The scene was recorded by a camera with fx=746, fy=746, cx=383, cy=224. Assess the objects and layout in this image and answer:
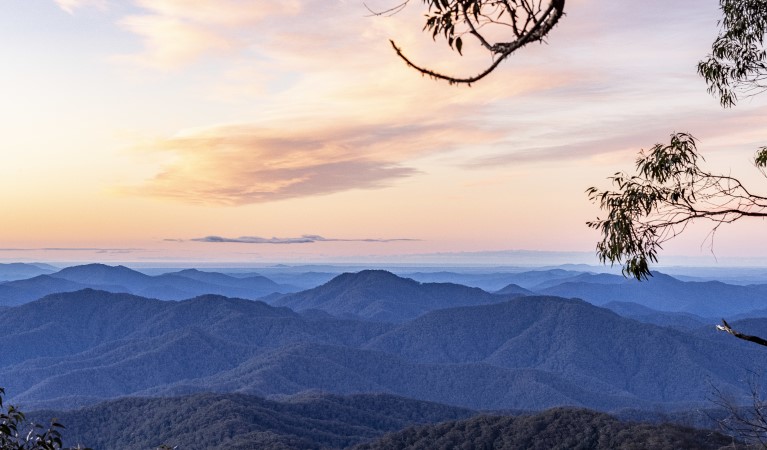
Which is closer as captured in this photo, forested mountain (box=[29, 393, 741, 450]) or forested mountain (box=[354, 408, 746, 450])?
forested mountain (box=[354, 408, 746, 450])

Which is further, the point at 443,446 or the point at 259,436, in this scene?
the point at 259,436

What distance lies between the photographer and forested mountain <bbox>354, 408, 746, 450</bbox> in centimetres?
11775

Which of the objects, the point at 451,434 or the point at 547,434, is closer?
the point at 547,434

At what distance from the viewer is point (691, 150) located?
20266 mm

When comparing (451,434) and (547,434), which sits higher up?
(547,434)

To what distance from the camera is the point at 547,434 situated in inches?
5271

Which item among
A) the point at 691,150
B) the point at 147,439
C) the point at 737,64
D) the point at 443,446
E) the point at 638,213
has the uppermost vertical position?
the point at 737,64

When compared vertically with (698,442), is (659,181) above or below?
above

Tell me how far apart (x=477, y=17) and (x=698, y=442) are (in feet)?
382

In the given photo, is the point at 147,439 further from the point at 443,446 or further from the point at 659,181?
the point at 659,181

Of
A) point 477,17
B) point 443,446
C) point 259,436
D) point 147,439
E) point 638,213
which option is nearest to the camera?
point 477,17

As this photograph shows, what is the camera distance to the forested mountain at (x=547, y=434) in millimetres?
117750

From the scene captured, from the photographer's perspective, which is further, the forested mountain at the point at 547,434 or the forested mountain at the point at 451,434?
the forested mountain at the point at 451,434

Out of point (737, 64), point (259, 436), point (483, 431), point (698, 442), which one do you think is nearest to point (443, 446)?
point (483, 431)
